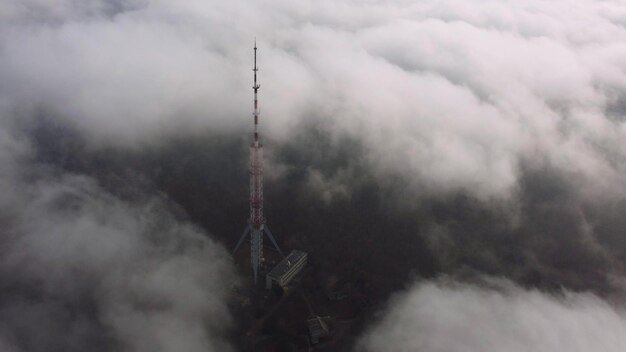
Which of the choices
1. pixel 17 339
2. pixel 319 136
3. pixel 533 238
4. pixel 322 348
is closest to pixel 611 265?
pixel 533 238

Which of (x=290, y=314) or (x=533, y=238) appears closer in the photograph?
(x=290, y=314)

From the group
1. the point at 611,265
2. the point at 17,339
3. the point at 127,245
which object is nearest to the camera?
the point at 17,339

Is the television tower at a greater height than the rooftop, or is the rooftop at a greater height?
the television tower

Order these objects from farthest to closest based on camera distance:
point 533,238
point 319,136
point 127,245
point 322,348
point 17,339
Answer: point 319,136, point 533,238, point 127,245, point 322,348, point 17,339

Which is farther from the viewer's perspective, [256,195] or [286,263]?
[286,263]

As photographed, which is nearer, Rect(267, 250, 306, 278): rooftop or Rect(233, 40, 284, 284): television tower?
Rect(233, 40, 284, 284): television tower

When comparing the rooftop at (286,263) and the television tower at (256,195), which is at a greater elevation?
the television tower at (256,195)

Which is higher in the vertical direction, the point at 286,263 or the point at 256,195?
the point at 256,195

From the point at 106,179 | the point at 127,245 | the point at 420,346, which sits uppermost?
the point at 106,179

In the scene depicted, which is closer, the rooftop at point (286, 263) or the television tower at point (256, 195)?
the television tower at point (256, 195)

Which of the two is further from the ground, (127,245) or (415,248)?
(127,245)

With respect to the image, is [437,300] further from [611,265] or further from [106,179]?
[106,179]
